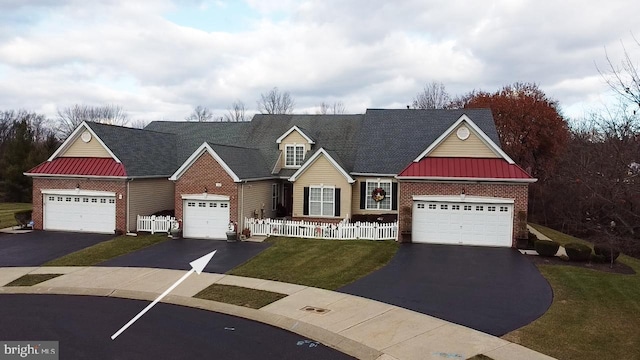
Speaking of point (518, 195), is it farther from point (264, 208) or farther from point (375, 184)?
point (264, 208)

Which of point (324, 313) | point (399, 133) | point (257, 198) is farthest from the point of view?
point (399, 133)

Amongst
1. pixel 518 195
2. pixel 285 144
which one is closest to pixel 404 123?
pixel 285 144

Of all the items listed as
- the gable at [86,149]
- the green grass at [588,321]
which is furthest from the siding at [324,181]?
the green grass at [588,321]

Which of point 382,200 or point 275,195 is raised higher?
point 275,195

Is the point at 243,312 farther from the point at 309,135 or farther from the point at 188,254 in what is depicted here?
the point at 309,135

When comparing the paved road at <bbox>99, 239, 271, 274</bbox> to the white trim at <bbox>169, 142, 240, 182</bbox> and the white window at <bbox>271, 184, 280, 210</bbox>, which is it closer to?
the white trim at <bbox>169, 142, 240, 182</bbox>

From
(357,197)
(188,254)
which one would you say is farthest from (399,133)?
(188,254)

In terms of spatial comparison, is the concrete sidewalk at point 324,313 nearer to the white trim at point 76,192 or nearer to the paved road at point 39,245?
the paved road at point 39,245
